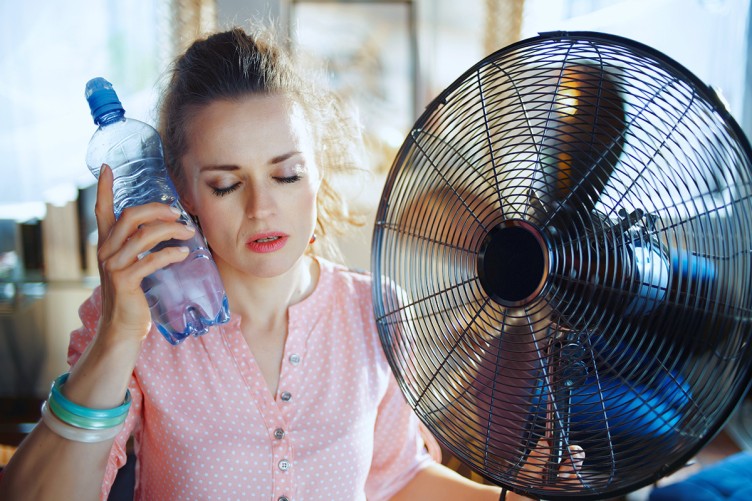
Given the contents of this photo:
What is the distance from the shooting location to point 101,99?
90 centimetres

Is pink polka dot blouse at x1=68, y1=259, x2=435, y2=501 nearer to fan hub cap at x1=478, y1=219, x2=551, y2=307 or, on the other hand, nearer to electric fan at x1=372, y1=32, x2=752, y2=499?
electric fan at x1=372, y1=32, x2=752, y2=499

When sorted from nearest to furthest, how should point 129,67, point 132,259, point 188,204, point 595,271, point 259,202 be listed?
1. point 595,271
2. point 132,259
3. point 259,202
4. point 188,204
5. point 129,67

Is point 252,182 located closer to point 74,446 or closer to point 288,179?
point 288,179

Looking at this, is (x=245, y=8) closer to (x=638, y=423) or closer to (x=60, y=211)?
(x=60, y=211)

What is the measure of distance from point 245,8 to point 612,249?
3.67 m

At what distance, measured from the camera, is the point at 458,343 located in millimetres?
885

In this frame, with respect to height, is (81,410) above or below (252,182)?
below

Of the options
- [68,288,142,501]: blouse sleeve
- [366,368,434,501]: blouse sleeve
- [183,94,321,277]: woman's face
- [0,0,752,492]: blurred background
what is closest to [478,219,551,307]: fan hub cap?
[183,94,321,277]: woman's face

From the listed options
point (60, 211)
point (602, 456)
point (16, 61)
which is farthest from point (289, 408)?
point (16, 61)

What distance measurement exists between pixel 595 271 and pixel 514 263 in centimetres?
10

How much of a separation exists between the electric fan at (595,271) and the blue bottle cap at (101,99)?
414mm

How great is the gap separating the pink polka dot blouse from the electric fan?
0.28m

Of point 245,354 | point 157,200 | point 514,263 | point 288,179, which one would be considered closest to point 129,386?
point 245,354

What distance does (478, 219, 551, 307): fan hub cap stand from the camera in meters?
0.77
